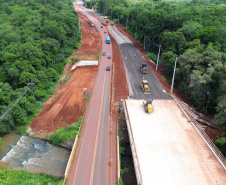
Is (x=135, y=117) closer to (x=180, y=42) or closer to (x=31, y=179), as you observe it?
(x=31, y=179)

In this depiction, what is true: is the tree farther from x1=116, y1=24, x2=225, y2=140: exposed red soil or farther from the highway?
the highway

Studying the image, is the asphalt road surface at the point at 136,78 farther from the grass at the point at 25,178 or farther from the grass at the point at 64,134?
the grass at the point at 25,178

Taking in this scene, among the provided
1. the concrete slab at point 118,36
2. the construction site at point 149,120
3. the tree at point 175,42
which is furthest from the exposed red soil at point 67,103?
the concrete slab at point 118,36

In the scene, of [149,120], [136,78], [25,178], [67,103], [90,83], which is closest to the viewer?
[25,178]

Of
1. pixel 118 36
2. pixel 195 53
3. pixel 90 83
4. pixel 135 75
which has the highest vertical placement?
pixel 118 36

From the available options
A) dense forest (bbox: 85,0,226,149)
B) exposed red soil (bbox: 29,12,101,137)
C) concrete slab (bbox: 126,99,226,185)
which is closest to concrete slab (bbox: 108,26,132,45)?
dense forest (bbox: 85,0,226,149)

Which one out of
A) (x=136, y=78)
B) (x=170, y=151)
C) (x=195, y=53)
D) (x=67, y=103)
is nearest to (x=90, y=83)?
(x=67, y=103)

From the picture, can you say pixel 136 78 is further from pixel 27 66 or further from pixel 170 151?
pixel 170 151
